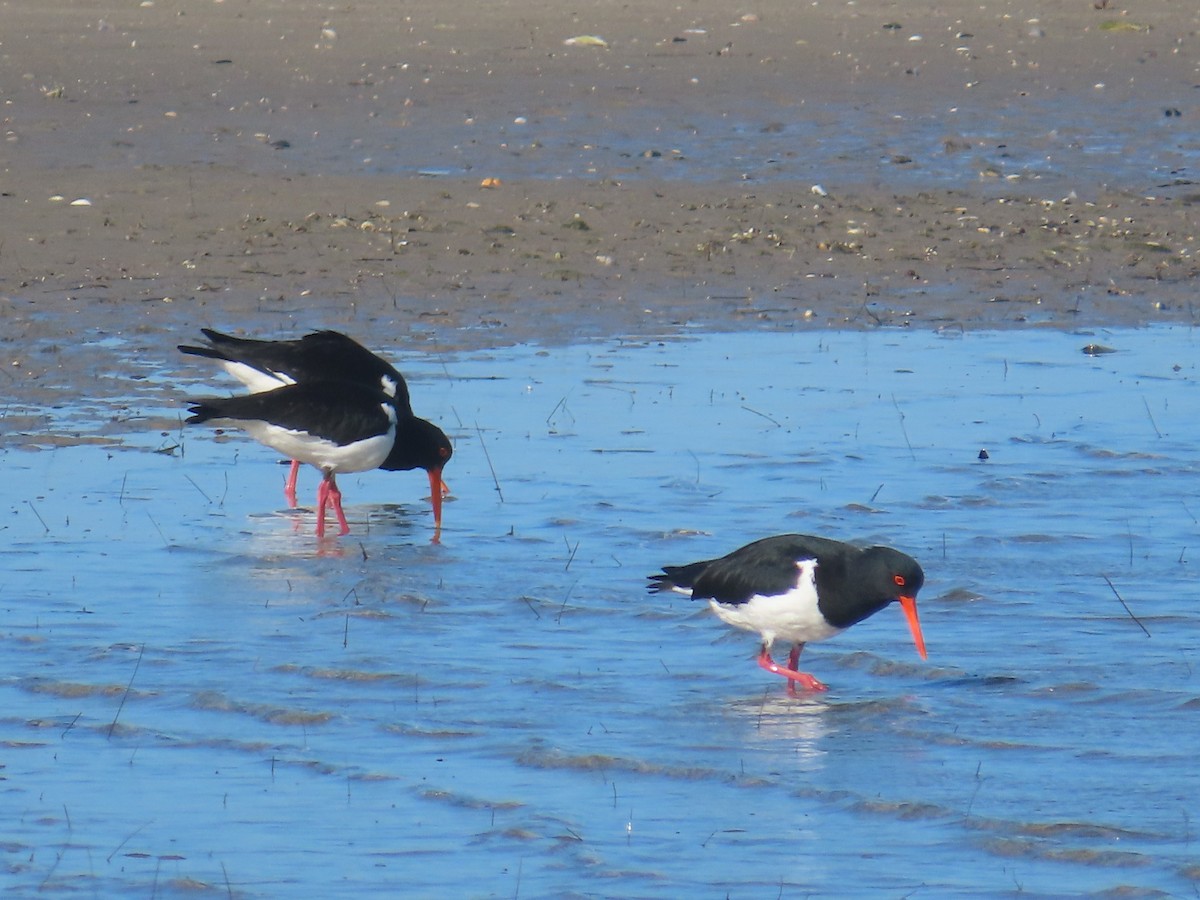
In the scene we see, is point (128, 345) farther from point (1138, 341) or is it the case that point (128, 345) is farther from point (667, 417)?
point (1138, 341)

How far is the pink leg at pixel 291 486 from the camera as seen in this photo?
9203 mm

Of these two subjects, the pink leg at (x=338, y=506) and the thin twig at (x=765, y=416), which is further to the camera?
the thin twig at (x=765, y=416)

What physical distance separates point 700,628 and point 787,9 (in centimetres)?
1926

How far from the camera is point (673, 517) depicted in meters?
8.57

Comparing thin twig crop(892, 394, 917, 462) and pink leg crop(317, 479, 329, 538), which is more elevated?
pink leg crop(317, 479, 329, 538)

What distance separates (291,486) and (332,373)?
1.78ft

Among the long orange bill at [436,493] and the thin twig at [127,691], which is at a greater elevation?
the thin twig at [127,691]

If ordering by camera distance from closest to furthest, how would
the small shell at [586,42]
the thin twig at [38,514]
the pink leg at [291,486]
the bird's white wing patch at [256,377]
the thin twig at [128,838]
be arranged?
1. the thin twig at [128,838]
2. the thin twig at [38,514]
3. the pink leg at [291,486]
4. the bird's white wing patch at [256,377]
5. the small shell at [586,42]

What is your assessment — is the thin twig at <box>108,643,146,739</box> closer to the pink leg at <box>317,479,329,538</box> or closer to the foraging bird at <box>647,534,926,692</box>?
the foraging bird at <box>647,534,926,692</box>

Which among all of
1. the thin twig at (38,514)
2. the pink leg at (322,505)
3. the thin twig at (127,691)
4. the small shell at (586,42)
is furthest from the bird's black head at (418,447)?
the small shell at (586,42)

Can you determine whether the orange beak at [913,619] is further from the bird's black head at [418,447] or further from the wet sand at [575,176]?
the wet sand at [575,176]

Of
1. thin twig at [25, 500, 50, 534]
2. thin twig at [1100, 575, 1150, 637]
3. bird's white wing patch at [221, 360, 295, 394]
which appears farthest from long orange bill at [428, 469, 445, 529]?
thin twig at [1100, 575, 1150, 637]

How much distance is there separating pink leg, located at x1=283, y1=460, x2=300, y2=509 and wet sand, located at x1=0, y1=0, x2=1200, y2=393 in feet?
5.29

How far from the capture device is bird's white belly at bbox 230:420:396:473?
8.82 m
